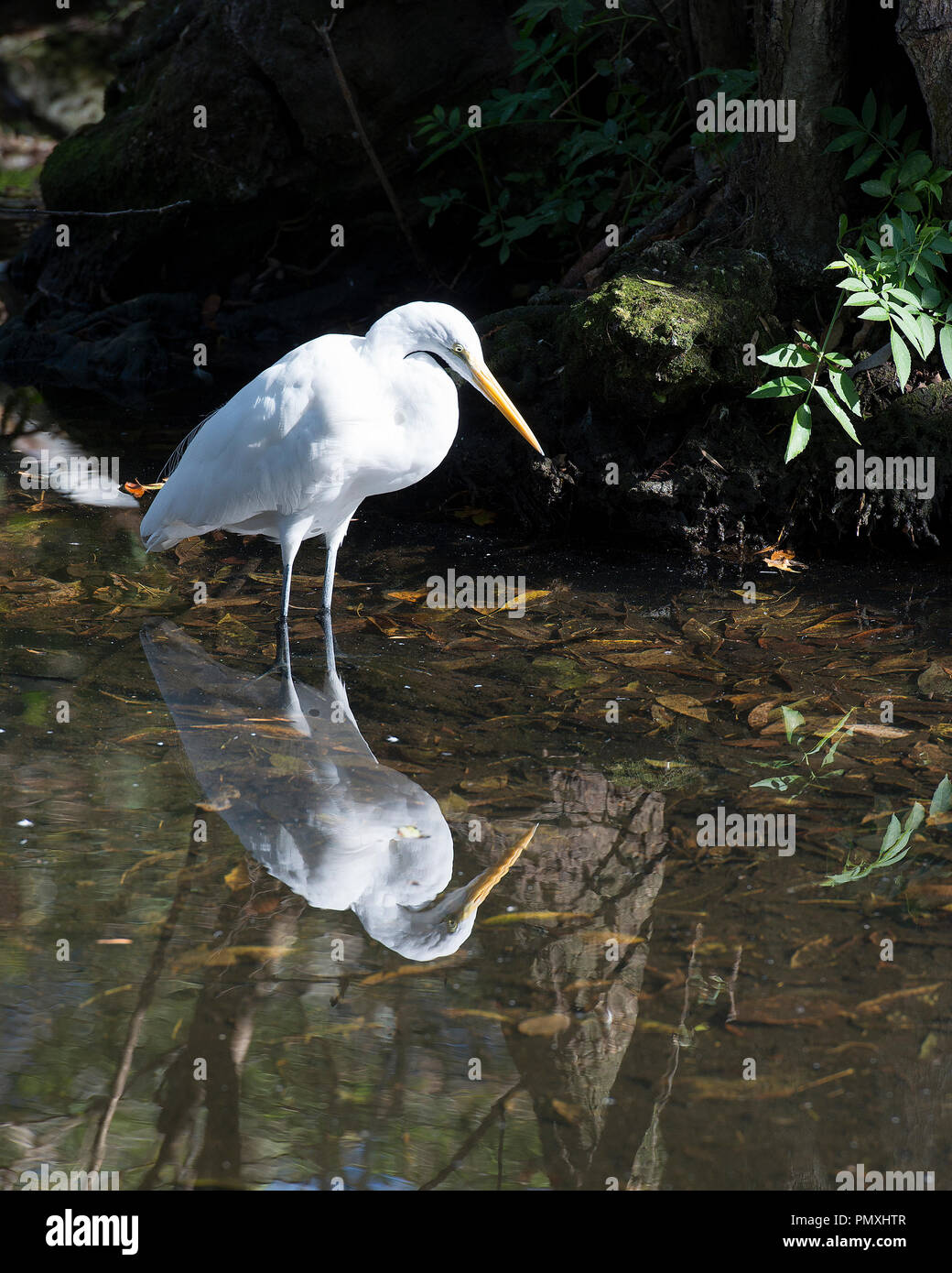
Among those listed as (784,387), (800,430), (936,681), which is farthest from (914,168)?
(936,681)

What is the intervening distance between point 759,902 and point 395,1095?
1.03 meters

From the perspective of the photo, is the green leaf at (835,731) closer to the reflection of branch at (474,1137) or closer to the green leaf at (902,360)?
the green leaf at (902,360)

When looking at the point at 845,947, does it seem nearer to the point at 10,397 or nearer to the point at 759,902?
the point at 759,902

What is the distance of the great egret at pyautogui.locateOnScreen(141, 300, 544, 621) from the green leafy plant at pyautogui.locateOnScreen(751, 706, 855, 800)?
4.33ft

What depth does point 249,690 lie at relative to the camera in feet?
13.4

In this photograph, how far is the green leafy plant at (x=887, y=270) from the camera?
4391mm

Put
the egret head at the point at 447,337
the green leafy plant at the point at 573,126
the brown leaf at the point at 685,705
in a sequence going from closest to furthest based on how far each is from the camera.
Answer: the brown leaf at the point at 685,705 < the egret head at the point at 447,337 < the green leafy plant at the point at 573,126

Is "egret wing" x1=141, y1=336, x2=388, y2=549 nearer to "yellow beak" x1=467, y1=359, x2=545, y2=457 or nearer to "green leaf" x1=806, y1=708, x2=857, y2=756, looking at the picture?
"yellow beak" x1=467, y1=359, x2=545, y2=457

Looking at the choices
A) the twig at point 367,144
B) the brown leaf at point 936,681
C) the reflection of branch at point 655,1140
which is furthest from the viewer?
the twig at point 367,144

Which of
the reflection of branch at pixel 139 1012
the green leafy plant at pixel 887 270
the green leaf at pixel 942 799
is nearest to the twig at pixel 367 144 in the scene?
the green leafy plant at pixel 887 270

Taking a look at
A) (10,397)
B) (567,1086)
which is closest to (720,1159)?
(567,1086)

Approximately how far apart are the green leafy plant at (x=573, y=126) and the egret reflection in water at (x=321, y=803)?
3.66m

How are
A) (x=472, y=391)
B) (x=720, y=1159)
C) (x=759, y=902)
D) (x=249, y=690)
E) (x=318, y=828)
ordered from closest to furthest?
(x=720, y=1159), (x=759, y=902), (x=318, y=828), (x=249, y=690), (x=472, y=391)

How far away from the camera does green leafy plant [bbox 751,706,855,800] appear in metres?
3.41
